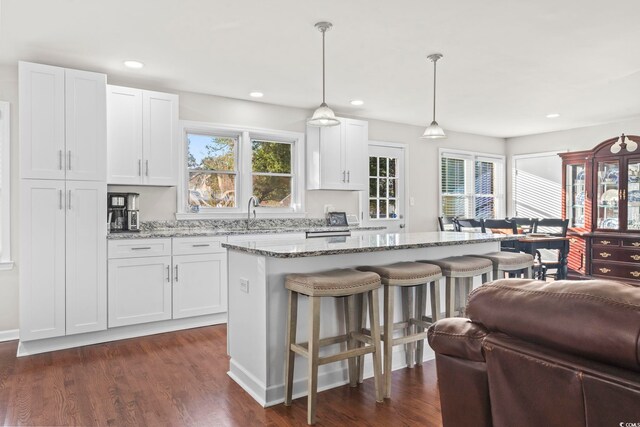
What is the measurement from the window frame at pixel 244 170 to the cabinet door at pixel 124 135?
596 millimetres

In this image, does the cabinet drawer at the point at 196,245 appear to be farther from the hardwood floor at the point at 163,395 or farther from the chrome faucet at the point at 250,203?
the hardwood floor at the point at 163,395

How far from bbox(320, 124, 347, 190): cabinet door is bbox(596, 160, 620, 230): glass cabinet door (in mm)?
3690

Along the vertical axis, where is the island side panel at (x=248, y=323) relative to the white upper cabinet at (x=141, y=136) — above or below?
below

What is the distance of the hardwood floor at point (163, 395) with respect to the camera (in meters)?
2.33

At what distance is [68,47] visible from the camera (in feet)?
11.2

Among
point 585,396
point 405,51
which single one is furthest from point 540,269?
point 585,396

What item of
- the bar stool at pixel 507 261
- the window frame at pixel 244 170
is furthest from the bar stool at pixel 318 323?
the window frame at pixel 244 170

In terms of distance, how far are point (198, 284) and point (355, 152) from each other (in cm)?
262

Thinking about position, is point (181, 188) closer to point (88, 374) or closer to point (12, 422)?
point (88, 374)

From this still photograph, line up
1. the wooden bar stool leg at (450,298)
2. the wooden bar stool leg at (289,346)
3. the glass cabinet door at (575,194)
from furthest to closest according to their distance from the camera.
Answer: the glass cabinet door at (575,194) < the wooden bar stool leg at (450,298) < the wooden bar stool leg at (289,346)

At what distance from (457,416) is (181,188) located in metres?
4.01

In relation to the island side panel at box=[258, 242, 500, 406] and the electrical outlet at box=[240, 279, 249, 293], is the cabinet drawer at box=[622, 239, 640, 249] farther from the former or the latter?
the electrical outlet at box=[240, 279, 249, 293]

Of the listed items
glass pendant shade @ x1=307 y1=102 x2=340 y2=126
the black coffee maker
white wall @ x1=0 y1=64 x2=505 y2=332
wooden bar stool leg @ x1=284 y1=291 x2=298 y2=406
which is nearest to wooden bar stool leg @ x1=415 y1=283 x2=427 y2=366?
wooden bar stool leg @ x1=284 y1=291 x2=298 y2=406

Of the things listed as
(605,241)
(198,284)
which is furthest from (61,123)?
(605,241)
